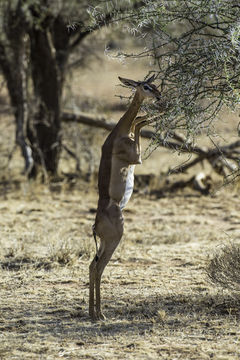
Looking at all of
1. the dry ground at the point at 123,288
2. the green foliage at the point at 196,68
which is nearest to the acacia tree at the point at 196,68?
the green foliage at the point at 196,68

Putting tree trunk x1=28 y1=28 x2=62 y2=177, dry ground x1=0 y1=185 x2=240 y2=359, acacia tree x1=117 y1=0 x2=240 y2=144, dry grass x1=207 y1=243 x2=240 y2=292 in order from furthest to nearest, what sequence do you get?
1. tree trunk x1=28 y1=28 x2=62 y2=177
2. dry grass x1=207 y1=243 x2=240 y2=292
3. acacia tree x1=117 y1=0 x2=240 y2=144
4. dry ground x1=0 y1=185 x2=240 y2=359

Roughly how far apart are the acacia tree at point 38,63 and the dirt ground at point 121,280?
39.7 inches

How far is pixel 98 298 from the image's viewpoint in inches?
223

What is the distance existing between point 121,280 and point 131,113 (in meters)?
2.20

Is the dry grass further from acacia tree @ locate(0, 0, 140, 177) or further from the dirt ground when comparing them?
acacia tree @ locate(0, 0, 140, 177)

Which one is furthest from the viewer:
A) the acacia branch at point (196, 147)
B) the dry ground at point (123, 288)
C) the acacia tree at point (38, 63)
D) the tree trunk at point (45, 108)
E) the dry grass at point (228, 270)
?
the tree trunk at point (45, 108)

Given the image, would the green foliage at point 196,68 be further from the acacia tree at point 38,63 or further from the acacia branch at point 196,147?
the acacia branch at point 196,147

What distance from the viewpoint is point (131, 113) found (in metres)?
5.75

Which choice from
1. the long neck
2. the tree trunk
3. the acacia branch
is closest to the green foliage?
the long neck

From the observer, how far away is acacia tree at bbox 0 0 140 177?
1203cm

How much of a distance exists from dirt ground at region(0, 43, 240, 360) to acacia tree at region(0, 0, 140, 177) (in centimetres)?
101

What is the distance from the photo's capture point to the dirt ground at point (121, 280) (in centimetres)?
507

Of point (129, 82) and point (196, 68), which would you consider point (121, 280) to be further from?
point (196, 68)

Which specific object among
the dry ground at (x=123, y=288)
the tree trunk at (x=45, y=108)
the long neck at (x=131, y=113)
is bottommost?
the dry ground at (x=123, y=288)
